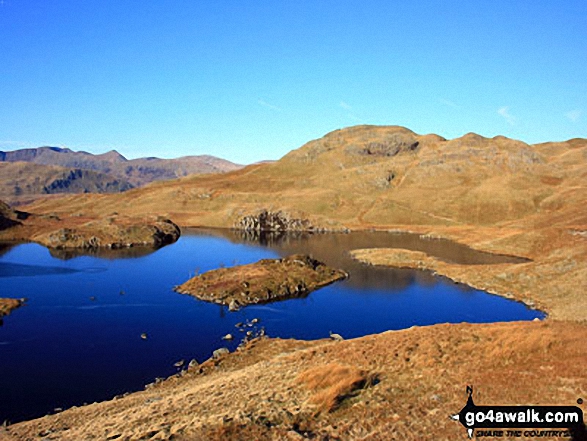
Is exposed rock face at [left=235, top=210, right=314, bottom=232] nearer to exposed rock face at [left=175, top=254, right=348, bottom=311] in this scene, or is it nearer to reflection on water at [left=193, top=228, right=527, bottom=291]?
reflection on water at [left=193, top=228, right=527, bottom=291]

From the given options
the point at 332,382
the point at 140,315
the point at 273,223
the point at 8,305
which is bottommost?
the point at 140,315

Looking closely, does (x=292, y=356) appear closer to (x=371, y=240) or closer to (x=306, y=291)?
(x=306, y=291)

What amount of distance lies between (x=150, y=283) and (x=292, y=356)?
54.1 m

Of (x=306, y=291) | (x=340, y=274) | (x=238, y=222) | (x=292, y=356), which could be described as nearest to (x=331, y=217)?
(x=238, y=222)

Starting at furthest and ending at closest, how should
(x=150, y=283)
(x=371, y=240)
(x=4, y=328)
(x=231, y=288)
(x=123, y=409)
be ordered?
(x=371, y=240)
(x=150, y=283)
(x=231, y=288)
(x=4, y=328)
(x=123, y=409)

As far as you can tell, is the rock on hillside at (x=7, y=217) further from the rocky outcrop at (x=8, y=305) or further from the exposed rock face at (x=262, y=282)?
the exposed rock face at (x=262, y=282)

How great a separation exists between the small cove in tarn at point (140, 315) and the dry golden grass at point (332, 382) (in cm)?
2118

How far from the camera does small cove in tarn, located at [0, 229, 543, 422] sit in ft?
140

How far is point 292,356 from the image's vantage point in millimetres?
35812

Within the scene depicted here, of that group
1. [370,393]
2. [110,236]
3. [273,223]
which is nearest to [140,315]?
[370,393]

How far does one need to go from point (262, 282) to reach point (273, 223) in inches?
3993

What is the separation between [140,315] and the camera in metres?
62.6

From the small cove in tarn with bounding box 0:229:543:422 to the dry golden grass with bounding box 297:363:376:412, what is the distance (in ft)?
69.5

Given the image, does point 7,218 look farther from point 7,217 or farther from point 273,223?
point 273,223
